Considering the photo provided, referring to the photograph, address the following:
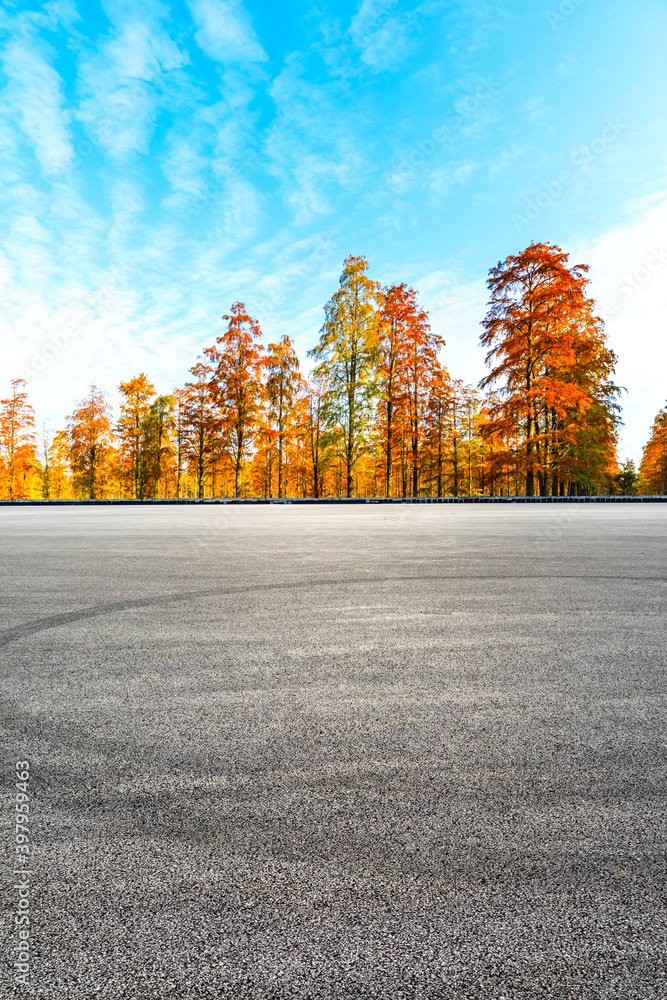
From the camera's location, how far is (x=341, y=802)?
2016 millimetres

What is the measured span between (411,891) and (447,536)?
385 inches

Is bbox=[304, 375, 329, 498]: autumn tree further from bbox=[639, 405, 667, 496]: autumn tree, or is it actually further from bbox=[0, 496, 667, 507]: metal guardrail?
bbox=[639, 405, 667, 496]: autumn tree

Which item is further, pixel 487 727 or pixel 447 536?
pixel 447 536

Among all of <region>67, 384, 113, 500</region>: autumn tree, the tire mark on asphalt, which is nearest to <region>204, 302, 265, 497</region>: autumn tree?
<region>67, 384, 113, 500</region>: autumn tree

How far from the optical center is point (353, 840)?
1800mm

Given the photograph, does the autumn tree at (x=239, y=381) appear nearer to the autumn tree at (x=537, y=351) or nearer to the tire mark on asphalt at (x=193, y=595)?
the autumn tree at (x=537, y=351)

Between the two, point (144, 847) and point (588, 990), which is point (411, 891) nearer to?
point (588, 990)

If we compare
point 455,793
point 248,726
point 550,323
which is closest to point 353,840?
point 455,793

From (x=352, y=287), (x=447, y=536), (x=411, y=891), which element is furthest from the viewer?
(x=352, y=287)

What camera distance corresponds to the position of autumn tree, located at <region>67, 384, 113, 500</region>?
48.8m

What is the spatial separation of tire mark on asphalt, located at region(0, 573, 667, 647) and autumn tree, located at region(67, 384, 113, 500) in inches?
1852

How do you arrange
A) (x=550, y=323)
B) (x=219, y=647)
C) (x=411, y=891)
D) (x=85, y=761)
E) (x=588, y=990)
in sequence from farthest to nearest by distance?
(x=550, y=323)
(x=219, y=647)
(x=85, y=761)
(x=411, y=891)
(x=588, y=990)

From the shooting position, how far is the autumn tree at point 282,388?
42406 millimetres

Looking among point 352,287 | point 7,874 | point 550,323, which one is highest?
point 352,287
